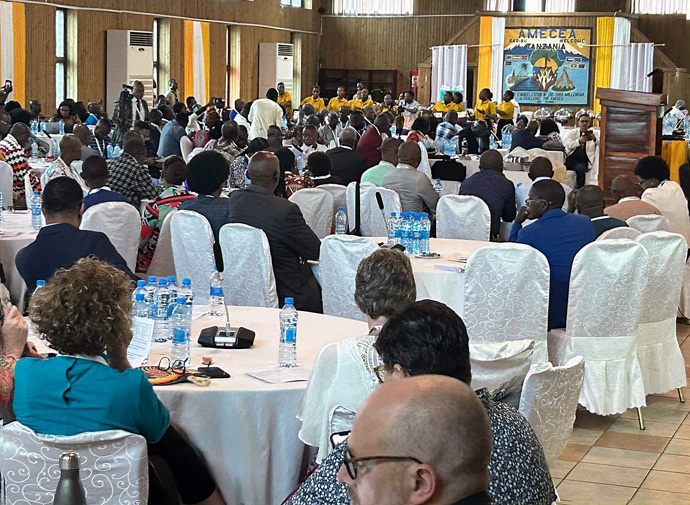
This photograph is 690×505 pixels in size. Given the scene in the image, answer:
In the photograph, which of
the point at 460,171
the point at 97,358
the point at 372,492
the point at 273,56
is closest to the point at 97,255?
the point at 97,358

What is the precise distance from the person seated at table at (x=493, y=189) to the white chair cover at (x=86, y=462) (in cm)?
653

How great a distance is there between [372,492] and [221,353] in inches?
97.4

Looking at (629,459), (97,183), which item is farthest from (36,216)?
(629,459)

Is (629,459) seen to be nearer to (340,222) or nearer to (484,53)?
(340,222)

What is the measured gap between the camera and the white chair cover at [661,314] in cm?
567

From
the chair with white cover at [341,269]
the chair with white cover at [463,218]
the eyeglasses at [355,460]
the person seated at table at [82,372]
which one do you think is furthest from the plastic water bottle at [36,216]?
the eyeglasses at [355,460]

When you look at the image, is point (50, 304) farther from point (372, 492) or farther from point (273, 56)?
point (273, 56)

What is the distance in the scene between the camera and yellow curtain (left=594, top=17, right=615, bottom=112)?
27.1 meters

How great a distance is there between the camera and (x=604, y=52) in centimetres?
2717

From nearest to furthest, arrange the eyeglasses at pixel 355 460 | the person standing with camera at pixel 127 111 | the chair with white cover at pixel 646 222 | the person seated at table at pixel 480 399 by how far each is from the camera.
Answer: the eyeglasses at pixel 355 460, the person seated at table at pixel 480 399, the chair with white cover at pixel 646 222, the person standing with camera at pixel 127 111

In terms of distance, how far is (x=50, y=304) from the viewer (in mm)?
2922

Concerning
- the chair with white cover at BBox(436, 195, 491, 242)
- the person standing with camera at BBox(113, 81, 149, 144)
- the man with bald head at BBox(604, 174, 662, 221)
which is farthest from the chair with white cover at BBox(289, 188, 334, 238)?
the person standing with camera at BBox(113, 81, 149, 144)

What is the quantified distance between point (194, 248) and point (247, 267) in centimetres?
38

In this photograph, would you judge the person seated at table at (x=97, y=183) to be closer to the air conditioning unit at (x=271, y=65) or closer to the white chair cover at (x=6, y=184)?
the white chair cover at (x=6, y=184)
